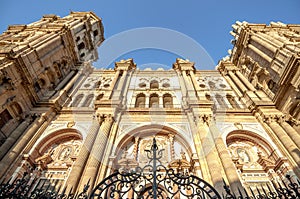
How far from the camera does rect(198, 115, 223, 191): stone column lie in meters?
8.57

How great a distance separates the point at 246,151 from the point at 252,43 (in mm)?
10226

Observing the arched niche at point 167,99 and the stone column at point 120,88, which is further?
the arched niche at point 167,99

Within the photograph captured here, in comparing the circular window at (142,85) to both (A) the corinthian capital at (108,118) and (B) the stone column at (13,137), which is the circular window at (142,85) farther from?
(B) the stone column at (13,137)

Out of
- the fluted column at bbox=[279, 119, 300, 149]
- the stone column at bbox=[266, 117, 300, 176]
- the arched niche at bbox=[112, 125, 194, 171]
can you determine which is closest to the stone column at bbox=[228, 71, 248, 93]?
the stone column at bbox=[266, 117, 300, 176]

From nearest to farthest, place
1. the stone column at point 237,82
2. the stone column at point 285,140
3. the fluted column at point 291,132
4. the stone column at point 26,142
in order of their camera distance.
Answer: the stone column at point 26,142
the stone column at point 285,140
the fluted column at point 291,132
the stone column at point 237,82

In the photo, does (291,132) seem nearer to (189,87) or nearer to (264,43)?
(189,87)

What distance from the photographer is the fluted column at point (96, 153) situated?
8.55m

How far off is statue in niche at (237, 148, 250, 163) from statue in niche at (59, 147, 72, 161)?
385 inches

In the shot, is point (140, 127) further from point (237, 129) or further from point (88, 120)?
point (237, 129)

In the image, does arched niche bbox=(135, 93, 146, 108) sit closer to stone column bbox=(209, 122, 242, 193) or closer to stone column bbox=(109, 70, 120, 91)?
stone column bbox=(109, 70, 120, 91)

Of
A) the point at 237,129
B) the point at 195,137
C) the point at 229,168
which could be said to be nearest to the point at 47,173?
the point at 195,137

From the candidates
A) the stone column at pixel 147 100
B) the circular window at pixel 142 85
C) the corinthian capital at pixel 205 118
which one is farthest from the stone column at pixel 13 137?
the corinthian capital at pixel 205 118

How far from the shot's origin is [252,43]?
17.6m

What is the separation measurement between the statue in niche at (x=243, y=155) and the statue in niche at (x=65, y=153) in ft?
32.1
